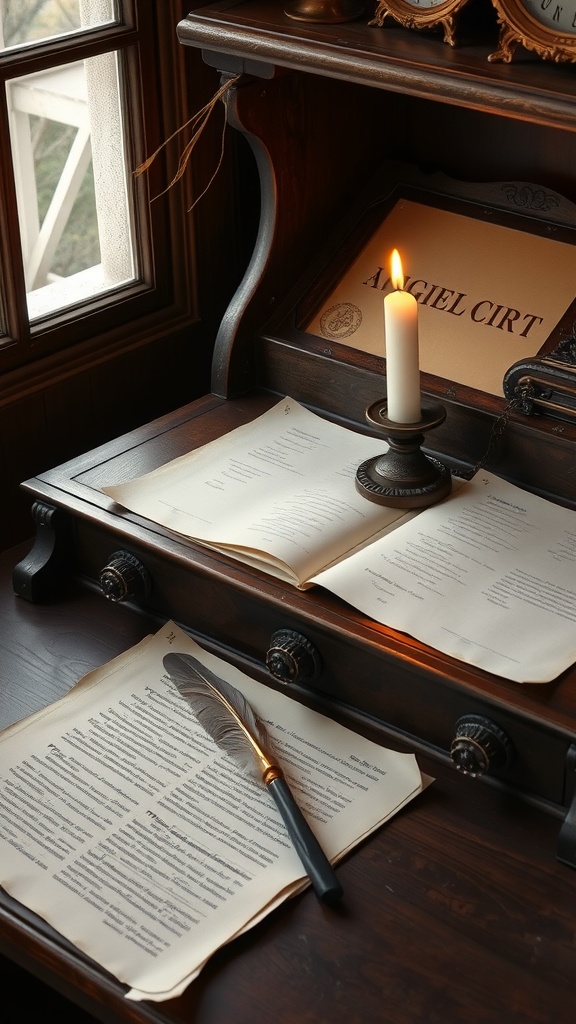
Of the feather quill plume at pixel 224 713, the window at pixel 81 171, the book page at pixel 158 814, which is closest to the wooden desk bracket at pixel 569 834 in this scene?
the book page at pixel 158 814

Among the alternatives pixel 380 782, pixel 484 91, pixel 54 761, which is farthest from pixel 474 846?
pixel 484 91

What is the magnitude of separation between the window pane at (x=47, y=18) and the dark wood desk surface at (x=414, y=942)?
40.3 inches

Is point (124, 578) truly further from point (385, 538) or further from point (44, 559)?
point (385, 538)

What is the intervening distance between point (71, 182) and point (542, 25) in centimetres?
70

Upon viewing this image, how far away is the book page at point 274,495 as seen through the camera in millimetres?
1372

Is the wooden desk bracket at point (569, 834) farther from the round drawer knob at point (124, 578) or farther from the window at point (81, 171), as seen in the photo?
the window at point (81, 171)

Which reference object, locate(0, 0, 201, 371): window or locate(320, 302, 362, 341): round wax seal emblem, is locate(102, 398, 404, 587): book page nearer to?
locate(320, 302, 362, 341): round wax seal emblem

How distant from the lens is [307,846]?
1.13 m

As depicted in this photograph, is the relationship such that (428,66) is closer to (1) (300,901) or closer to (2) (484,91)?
(2) (484,91)

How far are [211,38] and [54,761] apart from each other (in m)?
0.85

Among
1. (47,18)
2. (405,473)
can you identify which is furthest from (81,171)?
(405,473)

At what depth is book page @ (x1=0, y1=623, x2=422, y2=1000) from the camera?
3.52 ft

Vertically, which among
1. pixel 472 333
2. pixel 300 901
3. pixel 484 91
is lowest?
pixel 300 901

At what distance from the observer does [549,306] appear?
5.07 feet
